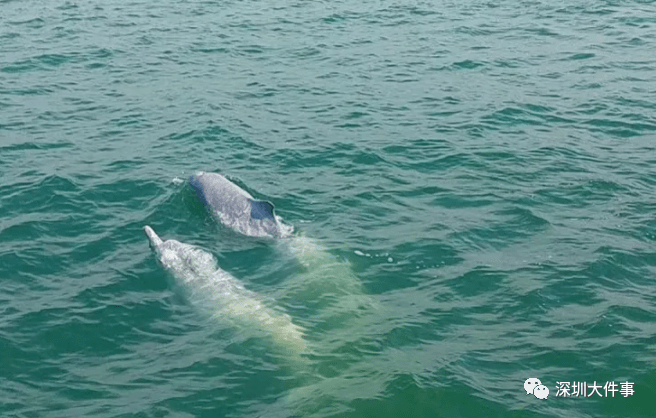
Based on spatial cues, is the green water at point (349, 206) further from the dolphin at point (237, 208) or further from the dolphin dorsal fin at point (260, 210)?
the dolphin dorsal fin at point (260, 210)

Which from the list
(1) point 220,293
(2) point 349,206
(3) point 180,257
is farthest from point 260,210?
(1) point 220,293

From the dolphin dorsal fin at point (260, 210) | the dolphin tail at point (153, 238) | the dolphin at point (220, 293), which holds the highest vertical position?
the dolphin dorsal fin at point (260, 210)

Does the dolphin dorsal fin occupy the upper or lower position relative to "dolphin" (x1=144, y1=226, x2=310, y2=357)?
upper

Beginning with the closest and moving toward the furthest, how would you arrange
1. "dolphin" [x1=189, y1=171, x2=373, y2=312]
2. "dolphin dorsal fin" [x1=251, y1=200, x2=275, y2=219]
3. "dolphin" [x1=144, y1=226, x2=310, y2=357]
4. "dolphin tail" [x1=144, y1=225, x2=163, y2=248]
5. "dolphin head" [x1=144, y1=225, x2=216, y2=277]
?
"dolphin" [x1=144, y1=226, x2=310, y2=357], "dolphin" [x1=189, y1=171, x2=373, y2=312], "dolphin head" [x1=144, y1=225, x2=216, y2=277], "dolphin tail" [x1=144, y1=225, x2=163, y2=248], "dolphin dorsal fin" [x1=251, y1=200, x2=275, y2=219]

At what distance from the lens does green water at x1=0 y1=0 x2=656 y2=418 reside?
14562 mm

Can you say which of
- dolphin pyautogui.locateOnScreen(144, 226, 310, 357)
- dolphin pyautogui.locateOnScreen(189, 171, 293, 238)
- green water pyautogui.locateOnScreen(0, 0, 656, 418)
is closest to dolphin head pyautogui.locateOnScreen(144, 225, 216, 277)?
dolphin pyautogui.locateOnScreen(144, 226, 310, 357)

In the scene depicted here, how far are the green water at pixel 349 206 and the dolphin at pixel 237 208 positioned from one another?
40cm

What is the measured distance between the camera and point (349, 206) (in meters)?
20.9

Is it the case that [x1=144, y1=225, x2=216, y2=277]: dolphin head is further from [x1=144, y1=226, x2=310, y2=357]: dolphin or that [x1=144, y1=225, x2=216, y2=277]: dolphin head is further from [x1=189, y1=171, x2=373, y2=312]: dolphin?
[x1=189, y1=171, x2=373, y2=312]: dolphin

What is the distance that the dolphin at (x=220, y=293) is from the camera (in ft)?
52.3

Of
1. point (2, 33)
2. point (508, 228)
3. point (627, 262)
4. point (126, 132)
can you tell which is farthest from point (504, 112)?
point (2, 33)

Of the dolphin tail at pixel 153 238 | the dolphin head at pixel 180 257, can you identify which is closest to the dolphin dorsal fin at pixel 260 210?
the dolphin head at pixel 180 257

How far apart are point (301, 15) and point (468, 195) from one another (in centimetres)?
1945

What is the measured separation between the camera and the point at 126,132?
25359 millimetres
